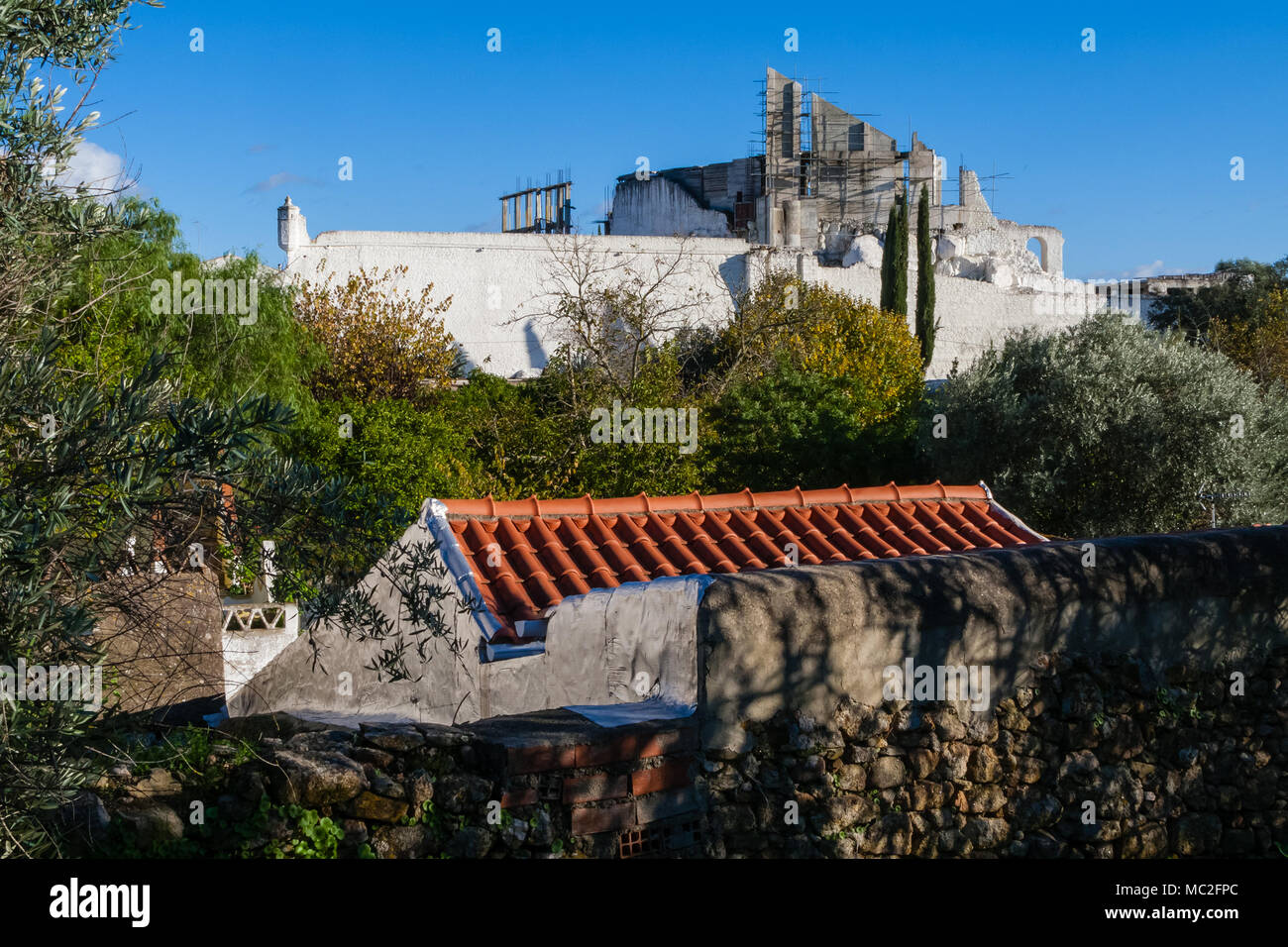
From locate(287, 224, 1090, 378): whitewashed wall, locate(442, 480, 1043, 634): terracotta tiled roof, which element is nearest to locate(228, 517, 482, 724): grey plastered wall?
locate(442, 480, 1043, 634): terracotta tiled roof

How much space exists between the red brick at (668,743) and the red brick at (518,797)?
16.5 inches

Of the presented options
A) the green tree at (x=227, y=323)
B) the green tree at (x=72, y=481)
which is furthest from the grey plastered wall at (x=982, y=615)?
the green tree at (x=227, y=323)

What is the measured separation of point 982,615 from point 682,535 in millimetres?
4323

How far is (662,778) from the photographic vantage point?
4.06m

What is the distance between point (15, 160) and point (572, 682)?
3.17m

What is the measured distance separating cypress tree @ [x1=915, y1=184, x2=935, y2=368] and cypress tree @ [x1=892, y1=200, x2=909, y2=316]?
68 centimetres

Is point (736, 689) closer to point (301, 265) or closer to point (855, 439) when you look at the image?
point (855, 439)

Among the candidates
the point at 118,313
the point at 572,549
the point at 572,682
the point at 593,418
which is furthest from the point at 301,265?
the point at 572,682

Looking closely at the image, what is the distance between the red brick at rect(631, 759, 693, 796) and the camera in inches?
157

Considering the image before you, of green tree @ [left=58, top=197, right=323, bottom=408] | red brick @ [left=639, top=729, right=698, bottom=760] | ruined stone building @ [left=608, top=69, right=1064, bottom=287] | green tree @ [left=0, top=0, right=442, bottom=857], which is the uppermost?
ruined stone building @ [left=608, top=69, right=1064, bottom=287]

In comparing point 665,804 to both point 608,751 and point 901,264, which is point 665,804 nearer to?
point 608,751

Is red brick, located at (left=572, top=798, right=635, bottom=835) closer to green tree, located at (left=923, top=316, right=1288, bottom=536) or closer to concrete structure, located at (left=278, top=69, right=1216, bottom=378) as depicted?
green tree, located at (left=923, top=316, right=1288, bottom=536)

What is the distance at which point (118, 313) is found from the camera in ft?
66.0

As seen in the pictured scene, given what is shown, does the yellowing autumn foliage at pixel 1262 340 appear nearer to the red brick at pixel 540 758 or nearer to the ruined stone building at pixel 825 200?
the ruined stone building at pixel 825 200
